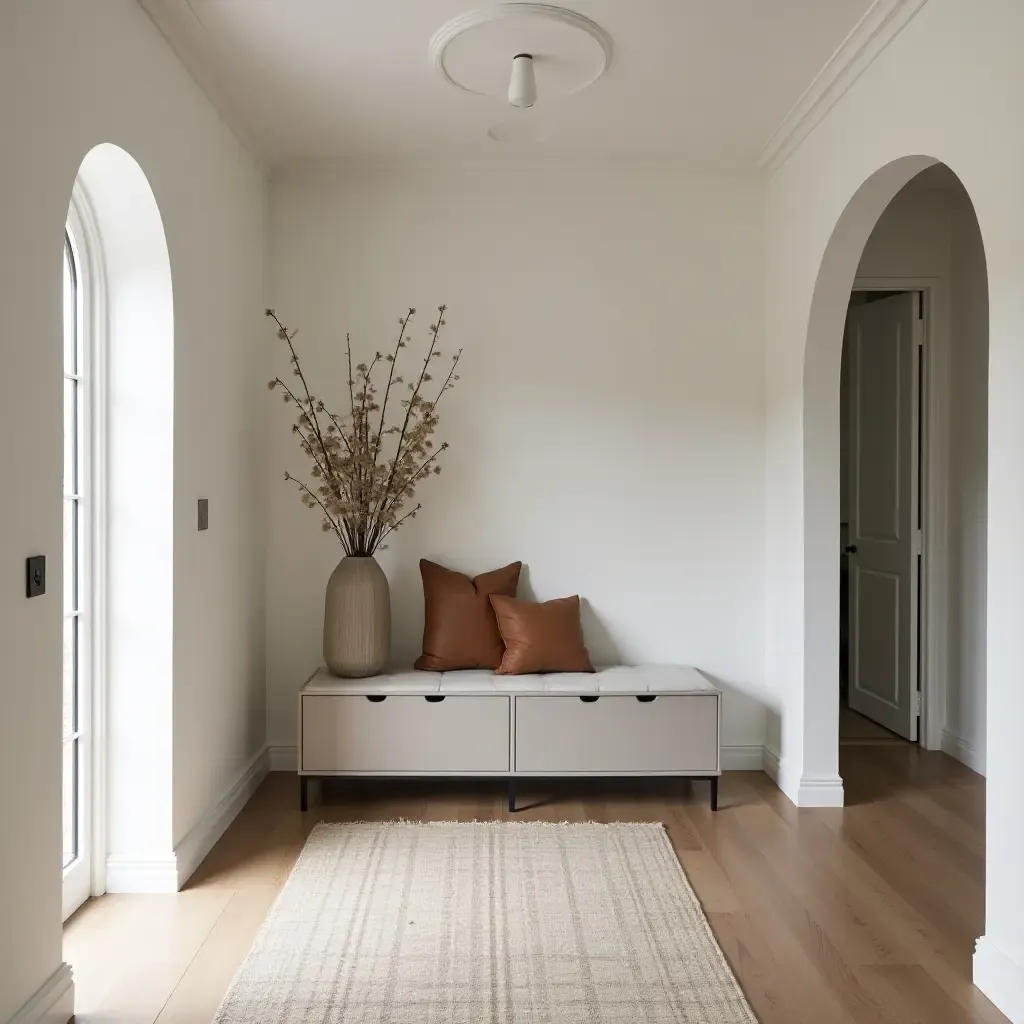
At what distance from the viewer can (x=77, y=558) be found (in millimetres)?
2852

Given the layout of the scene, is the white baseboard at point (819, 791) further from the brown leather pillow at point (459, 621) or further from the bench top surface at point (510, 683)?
the brown leather pillow at point (459, 621)

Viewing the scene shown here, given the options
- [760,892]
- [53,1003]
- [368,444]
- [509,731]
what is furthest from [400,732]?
[53,1003]

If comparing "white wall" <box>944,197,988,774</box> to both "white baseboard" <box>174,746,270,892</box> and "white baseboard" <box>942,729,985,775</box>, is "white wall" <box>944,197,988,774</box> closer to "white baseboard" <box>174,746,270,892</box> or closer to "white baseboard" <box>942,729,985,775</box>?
"white baseboard" <box>942,729,985,775</box>

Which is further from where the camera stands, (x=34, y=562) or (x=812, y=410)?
(x=812, y=410)

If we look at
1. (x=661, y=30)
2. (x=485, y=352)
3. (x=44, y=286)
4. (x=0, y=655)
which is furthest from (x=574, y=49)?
(x=0, y=655)

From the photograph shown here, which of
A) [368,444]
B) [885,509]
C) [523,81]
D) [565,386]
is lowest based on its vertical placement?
[885,509]

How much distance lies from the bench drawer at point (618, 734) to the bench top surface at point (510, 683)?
1.5 inches

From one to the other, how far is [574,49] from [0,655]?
7.75 ft

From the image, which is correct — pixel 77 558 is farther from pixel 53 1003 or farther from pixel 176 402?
pixel 53 1003

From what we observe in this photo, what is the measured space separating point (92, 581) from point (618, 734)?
1973 millimetres

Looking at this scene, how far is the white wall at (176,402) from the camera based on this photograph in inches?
78.4

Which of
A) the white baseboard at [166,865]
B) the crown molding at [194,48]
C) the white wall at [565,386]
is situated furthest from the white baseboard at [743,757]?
the crown molding at [194,48]

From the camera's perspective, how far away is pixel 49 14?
2.14 meters

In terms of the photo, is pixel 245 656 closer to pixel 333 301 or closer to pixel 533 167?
pixel 333 301
